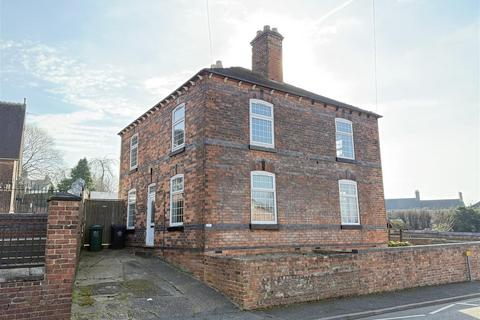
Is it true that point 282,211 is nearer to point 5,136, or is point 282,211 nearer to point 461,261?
point 461,261

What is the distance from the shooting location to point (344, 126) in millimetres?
16203

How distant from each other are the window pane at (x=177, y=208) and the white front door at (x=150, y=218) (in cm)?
188

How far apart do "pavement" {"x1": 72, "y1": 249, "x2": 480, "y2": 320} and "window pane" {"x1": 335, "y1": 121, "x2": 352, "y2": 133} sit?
7271mm

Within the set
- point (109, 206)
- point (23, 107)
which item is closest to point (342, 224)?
point (109, 206)

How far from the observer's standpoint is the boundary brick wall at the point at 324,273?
29.5 ft

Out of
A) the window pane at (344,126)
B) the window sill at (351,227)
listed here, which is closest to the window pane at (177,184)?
the window sill at (351,227)

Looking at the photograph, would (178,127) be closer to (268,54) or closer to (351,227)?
(268,54)

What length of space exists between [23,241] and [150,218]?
24.7 feet

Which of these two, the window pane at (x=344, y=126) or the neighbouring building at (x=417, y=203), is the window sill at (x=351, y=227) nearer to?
the window pane at (x=344, y=126)

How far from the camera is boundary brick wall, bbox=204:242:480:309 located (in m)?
8.98

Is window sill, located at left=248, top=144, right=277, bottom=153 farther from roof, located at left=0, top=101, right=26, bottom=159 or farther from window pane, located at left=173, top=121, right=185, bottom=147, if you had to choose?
roof, located at left=0, top=101, right=26, bottom=159

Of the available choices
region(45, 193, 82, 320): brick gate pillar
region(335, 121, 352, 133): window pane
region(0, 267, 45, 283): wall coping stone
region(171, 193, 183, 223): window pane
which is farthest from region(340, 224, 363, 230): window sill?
region(0, 267, 45, 283): wall coping stone

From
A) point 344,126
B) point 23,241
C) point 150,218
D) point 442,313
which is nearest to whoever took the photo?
point 23,241

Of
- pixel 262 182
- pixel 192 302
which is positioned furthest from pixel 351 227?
pixel 192 302
